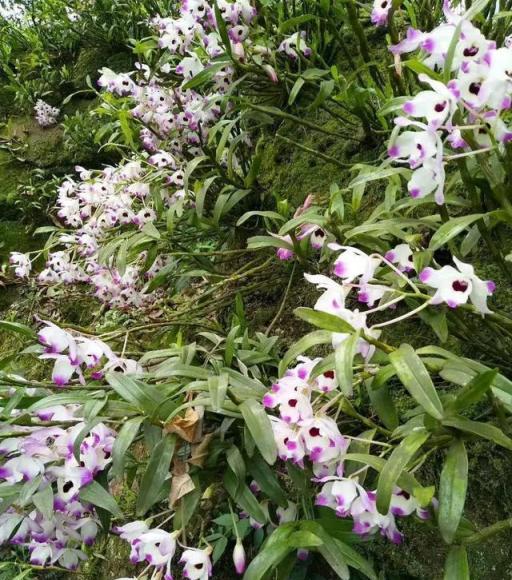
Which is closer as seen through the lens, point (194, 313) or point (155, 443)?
point (155, 443)

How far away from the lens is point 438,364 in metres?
0.82

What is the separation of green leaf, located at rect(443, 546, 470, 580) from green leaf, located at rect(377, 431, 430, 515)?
6.0 inches

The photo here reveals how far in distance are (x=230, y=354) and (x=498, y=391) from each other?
1.71 ft

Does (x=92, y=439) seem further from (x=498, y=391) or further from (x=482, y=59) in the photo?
(x=482, y=59)

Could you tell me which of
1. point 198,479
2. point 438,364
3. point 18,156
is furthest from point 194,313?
point 18,156

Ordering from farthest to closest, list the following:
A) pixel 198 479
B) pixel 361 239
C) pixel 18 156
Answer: pixel 18 156
pixel 361 239
pixel 198 479

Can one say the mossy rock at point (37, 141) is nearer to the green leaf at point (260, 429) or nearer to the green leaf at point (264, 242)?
the green leaf at point (264, 242)

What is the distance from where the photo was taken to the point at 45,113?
3885 millimetres

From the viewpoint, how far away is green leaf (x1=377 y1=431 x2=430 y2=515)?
2.27 ft

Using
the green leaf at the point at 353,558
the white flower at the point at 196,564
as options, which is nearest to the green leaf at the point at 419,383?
the green leaf at the point at 353,558

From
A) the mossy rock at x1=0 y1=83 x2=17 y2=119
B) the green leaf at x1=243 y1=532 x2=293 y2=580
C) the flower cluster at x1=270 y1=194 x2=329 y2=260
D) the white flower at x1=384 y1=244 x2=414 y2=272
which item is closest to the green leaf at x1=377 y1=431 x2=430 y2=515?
the green leaf at x1=243 y1=532 x2=293 y2=580

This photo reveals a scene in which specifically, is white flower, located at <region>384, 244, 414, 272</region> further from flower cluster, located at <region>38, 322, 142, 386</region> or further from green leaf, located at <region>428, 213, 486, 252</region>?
flower cluster, located at <region>38, 322, 142, 386</region>

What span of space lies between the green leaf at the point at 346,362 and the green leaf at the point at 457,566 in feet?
0.98

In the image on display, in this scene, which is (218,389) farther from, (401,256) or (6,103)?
(6,103)
